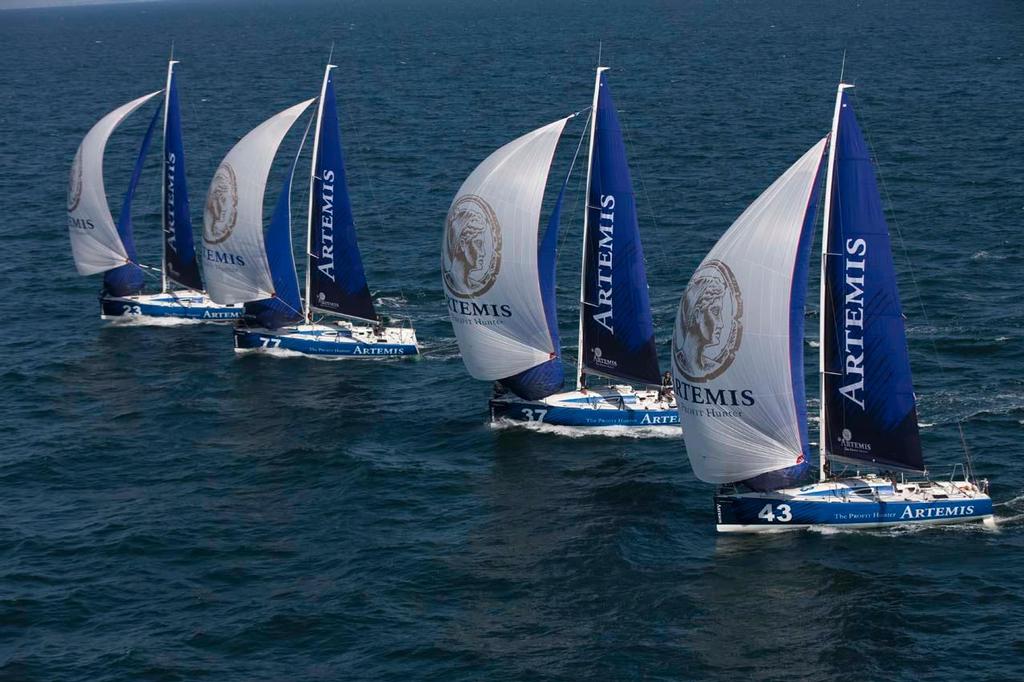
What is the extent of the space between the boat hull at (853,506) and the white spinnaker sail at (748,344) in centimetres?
118

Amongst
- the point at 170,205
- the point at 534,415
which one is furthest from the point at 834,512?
the point at 170,205

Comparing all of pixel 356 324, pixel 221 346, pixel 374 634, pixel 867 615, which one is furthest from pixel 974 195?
pixel 374 634

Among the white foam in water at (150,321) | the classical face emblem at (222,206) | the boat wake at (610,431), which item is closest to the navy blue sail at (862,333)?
the boat wake at (610,431)

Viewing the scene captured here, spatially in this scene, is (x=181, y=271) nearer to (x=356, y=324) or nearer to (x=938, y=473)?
(x=356, y=324)

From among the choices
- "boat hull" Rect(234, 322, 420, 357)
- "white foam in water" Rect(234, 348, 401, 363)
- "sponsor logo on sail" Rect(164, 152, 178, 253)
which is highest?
"sponsor logo on sail" Rect(164, 152, 178, 253)

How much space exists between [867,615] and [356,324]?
3857 centimetres

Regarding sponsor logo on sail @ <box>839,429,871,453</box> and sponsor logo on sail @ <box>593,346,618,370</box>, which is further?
sponsor logo on sail @ <box>593,346,618,370</box>

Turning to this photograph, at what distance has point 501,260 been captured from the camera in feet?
214

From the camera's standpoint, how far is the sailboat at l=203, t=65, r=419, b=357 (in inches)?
3061

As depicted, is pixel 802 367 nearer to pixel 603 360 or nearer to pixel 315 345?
pixel 603 360

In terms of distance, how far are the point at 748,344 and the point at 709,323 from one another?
1.59m

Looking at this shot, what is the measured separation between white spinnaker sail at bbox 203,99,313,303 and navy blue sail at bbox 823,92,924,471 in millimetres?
34170

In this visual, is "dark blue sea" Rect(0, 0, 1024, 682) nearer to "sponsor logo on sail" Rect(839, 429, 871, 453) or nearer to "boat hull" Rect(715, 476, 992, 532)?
"boat hull" Rect(715, 476, 992, 532)

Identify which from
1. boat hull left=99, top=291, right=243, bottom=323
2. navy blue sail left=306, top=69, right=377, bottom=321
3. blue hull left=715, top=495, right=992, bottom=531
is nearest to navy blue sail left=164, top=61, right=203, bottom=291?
boat hull left=99, top=291, right=243, bottom=323
